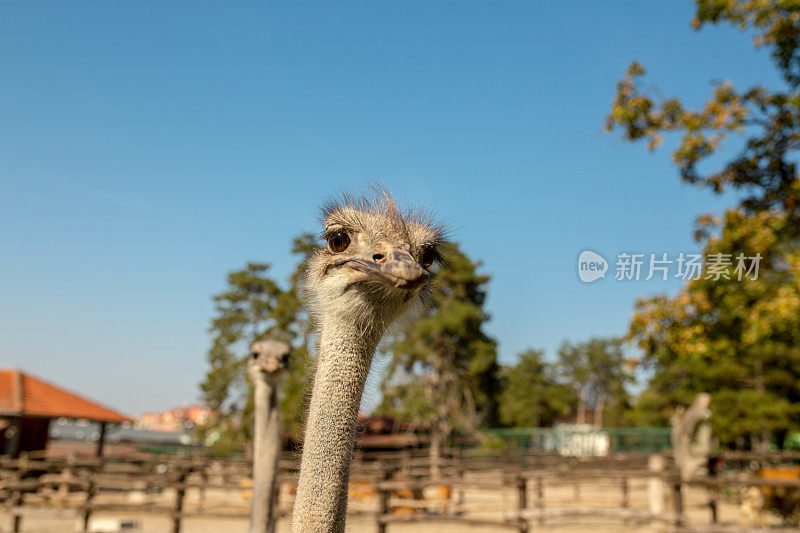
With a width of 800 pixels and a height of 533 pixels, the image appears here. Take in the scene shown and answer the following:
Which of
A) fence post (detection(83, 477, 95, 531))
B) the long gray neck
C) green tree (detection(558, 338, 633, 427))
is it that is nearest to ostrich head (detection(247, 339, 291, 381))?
the long gray neck

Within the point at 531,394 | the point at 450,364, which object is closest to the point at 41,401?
the point at 450,364

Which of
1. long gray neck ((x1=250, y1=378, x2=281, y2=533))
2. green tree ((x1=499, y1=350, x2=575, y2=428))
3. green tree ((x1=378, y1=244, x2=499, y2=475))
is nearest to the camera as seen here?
long gray neck ((x1=250, y1=378, x2=281, y2=533))

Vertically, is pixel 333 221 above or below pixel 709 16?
below

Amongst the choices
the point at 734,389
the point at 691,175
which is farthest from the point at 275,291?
the point at 691,175

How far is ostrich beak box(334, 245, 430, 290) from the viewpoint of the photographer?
61.6 inches

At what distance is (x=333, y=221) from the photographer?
181 centimetres

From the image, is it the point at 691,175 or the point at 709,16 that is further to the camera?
the point at 691,175

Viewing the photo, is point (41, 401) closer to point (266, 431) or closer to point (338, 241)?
point (266, 431)

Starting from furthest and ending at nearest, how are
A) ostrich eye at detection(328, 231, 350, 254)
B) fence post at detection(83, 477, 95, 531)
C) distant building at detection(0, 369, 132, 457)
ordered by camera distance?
distant building at detection(0, 369, 132, 457), fence post at detection(83, 477, 95, 531), ostrich eye at detection(328, 231, 350, 254)

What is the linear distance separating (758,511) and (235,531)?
7882 millimetres

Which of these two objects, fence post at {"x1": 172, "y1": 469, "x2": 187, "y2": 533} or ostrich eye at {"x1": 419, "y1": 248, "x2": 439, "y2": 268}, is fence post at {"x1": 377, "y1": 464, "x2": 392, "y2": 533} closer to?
fence post at {"x1": 172, "y1": 469, "x2": 187, "y2": 533}

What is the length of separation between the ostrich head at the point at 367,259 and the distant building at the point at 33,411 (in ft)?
55.3

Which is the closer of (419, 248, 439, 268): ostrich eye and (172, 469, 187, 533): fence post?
(419, 248, 439, 268): ostrich eye

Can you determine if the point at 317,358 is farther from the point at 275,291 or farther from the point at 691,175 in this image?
the point at 275,291
